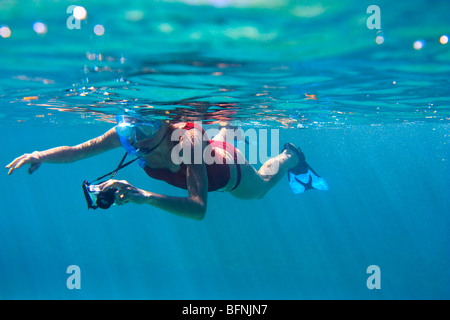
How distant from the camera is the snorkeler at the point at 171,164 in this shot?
4.14 meters

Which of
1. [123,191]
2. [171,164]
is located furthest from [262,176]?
[123,191]

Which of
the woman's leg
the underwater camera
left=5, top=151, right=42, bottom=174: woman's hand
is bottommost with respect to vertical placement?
the underwater camera

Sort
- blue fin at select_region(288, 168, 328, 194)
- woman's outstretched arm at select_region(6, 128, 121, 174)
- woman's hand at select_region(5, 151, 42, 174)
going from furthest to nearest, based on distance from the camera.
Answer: blue fin at select_region(288, 168, 328, 194), woman's outstretched arm at select_region(6, 128, 121, 174), woman's hand at select_region(5, 151, 42, 174)

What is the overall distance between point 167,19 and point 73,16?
134 cm

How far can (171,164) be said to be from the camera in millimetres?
6051

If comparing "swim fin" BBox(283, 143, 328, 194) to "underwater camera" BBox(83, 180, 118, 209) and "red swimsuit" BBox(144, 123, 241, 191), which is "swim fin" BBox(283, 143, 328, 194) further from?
"underwater camera" BBox(83, 180, 118, 209)

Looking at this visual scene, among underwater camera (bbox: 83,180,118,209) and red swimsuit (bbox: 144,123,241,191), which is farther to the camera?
red swimsuit (bbox: 144,123,241,191)

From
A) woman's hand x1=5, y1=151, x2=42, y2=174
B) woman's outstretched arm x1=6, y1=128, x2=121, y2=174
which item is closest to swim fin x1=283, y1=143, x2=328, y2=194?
woman's outstretched arm x1=6, y1=128, x2=121, y2=174

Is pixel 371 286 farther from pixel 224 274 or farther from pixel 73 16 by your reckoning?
pixel 73 16

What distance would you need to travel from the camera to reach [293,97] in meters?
9.76

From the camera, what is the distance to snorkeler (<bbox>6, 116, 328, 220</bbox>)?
13.6ft

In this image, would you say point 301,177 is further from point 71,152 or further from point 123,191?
point 123,191

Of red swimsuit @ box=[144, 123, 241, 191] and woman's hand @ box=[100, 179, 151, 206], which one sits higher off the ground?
red swimsuit @ box=[144, 123, 241, 191]
